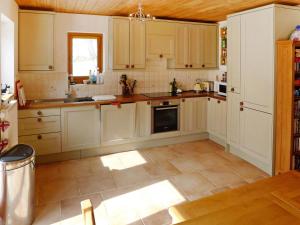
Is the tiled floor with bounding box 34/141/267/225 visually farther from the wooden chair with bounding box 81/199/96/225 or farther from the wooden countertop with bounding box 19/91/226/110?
the wooden chair with bounding box 81/199/96/225

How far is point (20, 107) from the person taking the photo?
363 centimetres

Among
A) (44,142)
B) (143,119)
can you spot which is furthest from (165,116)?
(44,142)

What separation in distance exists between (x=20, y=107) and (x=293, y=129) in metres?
3.62

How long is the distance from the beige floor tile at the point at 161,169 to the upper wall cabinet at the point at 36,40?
2151mm

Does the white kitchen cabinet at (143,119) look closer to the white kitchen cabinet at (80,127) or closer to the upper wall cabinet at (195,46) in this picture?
the white kitchen cabinet at (80,127)

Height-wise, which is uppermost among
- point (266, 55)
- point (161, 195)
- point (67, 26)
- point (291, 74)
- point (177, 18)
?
point (177, 18)

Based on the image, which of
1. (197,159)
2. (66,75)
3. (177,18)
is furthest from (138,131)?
(177,18)

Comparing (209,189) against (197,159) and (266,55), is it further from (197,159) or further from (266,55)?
(266,55)

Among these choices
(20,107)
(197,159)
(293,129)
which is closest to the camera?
(293,129)

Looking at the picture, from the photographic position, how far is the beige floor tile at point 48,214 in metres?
2.50

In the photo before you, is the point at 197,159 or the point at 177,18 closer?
the point at 197,159

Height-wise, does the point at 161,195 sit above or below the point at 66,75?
below

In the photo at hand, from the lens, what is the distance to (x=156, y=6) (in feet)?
12.4

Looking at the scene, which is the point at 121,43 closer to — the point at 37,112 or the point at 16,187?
the point at 37,112
